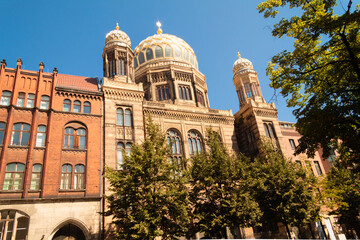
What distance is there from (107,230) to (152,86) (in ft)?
79.1

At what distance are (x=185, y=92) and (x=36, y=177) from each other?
24.7 metres

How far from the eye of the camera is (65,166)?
21.9 m

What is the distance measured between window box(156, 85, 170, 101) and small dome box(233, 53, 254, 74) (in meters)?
11.2

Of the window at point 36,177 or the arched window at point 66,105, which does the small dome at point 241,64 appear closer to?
the arched window at point 66,105

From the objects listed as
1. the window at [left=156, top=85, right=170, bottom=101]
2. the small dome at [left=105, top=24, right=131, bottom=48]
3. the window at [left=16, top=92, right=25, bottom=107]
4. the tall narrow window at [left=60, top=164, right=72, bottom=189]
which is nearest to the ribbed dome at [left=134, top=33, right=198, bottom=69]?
the window at [left=156, top=85, right=170, bottom=101]

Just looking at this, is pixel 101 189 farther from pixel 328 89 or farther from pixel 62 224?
pixel 328 89

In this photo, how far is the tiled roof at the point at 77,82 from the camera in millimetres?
26891

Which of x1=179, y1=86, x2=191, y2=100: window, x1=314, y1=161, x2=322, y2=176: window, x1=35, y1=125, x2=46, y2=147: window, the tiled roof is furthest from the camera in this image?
x1=179, y1=86, x2=191, y2=100: window

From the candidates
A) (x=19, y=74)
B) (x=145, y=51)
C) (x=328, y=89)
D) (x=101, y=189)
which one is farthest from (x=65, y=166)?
(x=145, y=51)

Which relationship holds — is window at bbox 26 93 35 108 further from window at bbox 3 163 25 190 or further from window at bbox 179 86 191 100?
window at bbox 179 86 191 100

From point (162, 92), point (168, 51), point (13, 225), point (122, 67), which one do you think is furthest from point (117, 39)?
point (13, 225)

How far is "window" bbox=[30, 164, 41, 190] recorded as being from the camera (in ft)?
66.3

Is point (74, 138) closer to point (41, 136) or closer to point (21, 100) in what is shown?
point (41, 136)

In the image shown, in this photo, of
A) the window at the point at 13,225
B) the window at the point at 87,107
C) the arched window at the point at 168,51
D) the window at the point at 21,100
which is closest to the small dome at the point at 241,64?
the arched window at the point at 168,51
